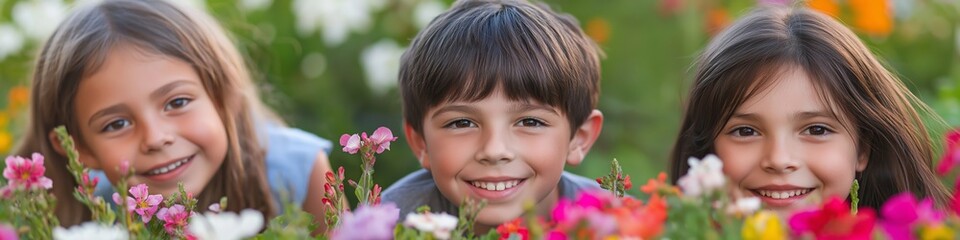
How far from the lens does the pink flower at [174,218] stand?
203 centimetres

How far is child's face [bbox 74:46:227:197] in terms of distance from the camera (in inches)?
117

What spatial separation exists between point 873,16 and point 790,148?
2.74 metres

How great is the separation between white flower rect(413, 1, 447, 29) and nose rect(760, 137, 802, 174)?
2.80 metres

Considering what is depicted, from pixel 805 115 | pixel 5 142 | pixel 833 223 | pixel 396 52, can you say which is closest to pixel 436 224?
pixel 833 223

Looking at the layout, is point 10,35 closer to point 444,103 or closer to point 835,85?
point 444,103

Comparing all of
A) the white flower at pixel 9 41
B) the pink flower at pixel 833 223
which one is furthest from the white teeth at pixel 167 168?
the white flower at pixel 9 41

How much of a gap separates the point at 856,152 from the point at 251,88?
1.85 m

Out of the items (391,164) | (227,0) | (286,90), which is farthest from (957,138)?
(227,0)

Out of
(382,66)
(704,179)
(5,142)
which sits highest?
(382,66)

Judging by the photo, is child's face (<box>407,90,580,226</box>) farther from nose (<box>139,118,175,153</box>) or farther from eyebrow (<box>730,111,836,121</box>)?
nose (<box>139,118,175,153</box>)

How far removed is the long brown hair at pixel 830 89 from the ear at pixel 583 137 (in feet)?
0.73

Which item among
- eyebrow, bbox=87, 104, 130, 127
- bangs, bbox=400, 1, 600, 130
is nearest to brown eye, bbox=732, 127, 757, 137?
bangs, bbox=400, 1, 600, 130

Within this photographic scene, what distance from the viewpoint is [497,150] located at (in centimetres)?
252

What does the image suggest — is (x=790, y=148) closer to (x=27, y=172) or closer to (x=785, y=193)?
(x=785, y=193)
